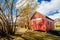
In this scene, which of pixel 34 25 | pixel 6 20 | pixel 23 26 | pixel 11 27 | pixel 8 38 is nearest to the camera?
pixel 8 38

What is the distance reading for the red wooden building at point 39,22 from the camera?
3387 cm

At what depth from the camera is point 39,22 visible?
3481 cm

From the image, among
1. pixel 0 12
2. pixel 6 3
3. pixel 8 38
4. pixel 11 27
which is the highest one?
pixel 6 3

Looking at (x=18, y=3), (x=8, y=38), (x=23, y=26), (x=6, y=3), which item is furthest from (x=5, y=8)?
(x=23, y=26)

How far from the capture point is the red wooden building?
33869 mm

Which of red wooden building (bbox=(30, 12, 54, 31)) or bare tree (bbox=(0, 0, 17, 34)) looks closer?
bare tree (bbox=(0, 0, 17, 34))

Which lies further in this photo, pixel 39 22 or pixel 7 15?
pixel 39 22

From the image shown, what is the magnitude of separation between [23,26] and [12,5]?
53.5ft

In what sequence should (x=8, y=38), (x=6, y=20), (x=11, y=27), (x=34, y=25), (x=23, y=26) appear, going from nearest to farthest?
1. (x=8, y=38)
2. (x=6, y=20)
3. (x=11, y=27)
4. (x=34, y=25)
5. (x=23, y=26)

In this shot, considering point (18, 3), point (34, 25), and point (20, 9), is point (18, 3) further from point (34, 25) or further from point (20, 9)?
point (34, 25)

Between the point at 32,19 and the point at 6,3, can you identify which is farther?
the point at 32,19

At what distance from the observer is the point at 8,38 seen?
22016 mm

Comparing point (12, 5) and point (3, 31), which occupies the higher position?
point (12, 5)

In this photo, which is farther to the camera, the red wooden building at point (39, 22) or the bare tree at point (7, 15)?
the red wooden building at point (39, 22)
